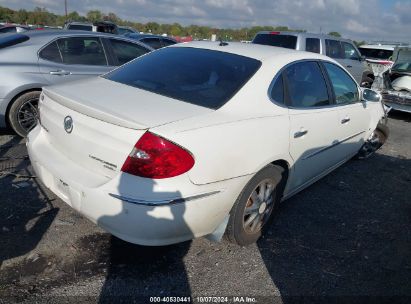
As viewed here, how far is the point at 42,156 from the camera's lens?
2822 mm

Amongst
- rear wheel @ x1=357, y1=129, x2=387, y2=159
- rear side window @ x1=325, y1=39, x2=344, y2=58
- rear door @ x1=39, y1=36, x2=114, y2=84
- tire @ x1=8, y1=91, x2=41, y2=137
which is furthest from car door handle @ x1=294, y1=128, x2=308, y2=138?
rear side window @ x1=325, y1=39, x2=344, y2=58

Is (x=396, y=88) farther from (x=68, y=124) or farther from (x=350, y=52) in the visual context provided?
(x=68, y=124)

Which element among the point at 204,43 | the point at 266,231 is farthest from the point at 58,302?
the point at 204,43

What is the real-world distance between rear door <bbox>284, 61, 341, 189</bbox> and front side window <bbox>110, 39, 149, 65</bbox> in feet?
11.5

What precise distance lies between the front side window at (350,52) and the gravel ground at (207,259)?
7776 mm

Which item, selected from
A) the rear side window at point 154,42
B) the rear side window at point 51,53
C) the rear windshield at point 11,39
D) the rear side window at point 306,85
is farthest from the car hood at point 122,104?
the rear side window at point 154,42

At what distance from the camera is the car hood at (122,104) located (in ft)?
7.65

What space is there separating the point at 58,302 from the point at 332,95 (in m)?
3.11

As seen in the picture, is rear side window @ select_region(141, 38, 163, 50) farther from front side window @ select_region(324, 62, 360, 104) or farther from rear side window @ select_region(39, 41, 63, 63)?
front side window @ select_region(324, 62, 360, 104)

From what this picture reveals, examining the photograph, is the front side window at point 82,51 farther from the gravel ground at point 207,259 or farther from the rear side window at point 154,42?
the rear side window at point 154,42

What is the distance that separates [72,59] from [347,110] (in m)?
3.94

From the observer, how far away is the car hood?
7.65 feet

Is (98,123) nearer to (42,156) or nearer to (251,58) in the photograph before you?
(42,156)

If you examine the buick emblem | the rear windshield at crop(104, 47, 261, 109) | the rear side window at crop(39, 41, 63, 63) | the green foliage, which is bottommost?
the green foliage
